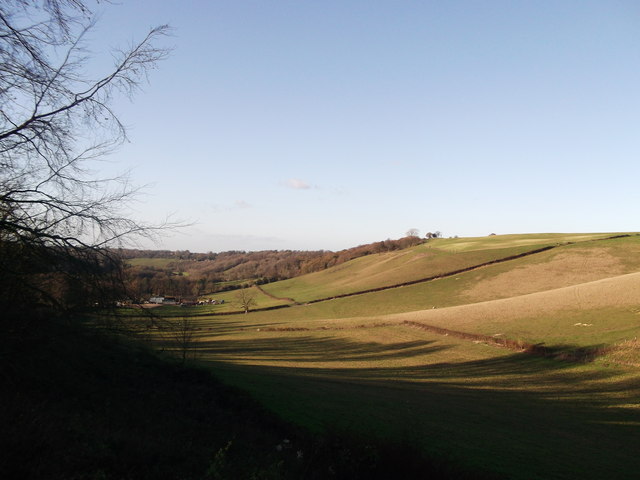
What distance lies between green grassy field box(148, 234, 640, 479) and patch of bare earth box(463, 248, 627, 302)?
0.84 feet

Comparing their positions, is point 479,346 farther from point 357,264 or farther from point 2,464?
point 357,264

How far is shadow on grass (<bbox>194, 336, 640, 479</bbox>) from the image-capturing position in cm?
1264

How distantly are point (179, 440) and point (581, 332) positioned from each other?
35.9 metres

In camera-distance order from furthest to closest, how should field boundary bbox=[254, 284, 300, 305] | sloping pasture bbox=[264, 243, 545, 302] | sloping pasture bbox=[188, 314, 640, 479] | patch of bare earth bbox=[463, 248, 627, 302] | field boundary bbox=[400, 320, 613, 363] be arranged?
field boundary bbox=[254, 284, 300, 305]
sloping pasture bbox=[264, 243, 545, 302]
patch of bare earth bbox=[463, 248, 627, 302]
field boundary bbox=[400, 320, 613, 363]
sloping pasture bbox=[188, 314, 640, 479]

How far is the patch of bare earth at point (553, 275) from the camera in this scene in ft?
194

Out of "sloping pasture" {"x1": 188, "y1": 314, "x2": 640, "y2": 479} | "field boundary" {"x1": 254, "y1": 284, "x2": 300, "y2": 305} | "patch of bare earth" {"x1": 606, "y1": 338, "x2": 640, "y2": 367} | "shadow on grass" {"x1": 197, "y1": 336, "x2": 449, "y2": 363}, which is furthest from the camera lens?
"field boundary" {"x1": 254, "y1": 284, "x2": 300, "y2": 305}

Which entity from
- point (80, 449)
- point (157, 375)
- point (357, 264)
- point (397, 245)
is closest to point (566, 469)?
point (80, 449)

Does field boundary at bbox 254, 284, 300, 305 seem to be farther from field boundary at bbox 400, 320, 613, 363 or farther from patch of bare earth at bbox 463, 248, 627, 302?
field boundary at bbox 400, 320, 613, 363

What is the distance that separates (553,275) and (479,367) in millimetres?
41656

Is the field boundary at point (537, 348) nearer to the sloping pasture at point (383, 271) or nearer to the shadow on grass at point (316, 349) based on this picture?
the shadow on grass at point (316, 349)

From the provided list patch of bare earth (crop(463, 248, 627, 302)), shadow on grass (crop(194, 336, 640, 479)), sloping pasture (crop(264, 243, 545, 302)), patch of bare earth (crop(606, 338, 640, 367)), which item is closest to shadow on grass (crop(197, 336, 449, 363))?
shadow on grass (crop(194, 336, 640, 479))

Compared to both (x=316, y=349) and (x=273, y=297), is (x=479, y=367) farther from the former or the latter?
(x=273, y=297)

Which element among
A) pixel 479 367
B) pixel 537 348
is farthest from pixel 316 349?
pixel 537 348

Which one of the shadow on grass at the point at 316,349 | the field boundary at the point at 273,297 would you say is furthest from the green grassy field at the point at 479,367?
the field boundary at the point at 273,297
